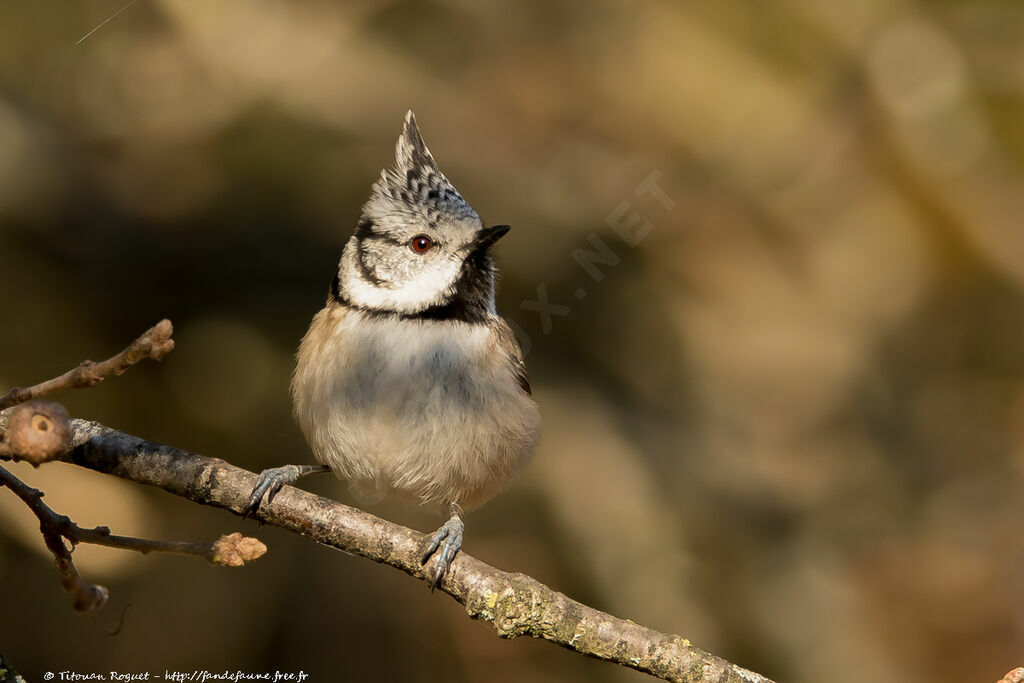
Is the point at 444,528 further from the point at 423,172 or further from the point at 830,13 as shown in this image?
the point at 830,13

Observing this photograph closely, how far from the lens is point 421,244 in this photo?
3223 mm

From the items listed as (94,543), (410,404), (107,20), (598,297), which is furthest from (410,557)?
(107,20)

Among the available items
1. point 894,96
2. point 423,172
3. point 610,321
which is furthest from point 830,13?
point 423,172

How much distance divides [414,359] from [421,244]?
42 cm

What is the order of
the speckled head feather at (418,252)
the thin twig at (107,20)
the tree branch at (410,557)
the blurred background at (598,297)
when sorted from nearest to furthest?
the tree branch at (410,557), the speckled head feather at (418,252), the thin twig at (107,20), the blurred background at (598,297)

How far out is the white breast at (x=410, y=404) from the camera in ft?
10.0

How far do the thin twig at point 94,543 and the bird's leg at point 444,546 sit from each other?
3.26ft

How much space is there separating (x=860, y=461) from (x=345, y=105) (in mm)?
3287

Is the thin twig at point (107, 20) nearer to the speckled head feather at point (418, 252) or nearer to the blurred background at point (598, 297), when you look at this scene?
the blurred background at point (598, 297)

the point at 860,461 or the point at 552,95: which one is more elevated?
the point at 552,95

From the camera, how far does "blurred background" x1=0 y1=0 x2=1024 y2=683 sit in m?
4.43

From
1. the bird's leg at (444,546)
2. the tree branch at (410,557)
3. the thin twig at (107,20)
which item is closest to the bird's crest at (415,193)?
the bird's leg at (444,546)

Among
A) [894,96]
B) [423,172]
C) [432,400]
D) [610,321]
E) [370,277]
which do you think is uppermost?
[894,96]

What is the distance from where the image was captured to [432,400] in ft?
10.0
